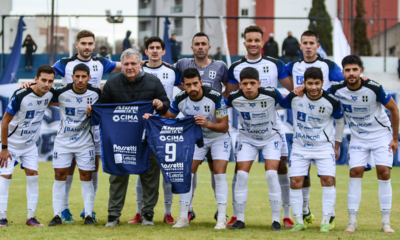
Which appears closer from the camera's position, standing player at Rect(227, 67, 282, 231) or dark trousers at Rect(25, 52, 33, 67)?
standing player at Rect(227, 67, 282, 231)

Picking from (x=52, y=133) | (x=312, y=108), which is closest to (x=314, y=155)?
(x=312, y=108)

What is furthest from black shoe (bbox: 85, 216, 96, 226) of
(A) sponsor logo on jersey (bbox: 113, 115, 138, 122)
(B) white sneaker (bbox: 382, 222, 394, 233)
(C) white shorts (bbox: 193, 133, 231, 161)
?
(B) white sneaker (bbox: 382, 222, 394, 233)

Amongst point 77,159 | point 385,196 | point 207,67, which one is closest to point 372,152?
point 385,196

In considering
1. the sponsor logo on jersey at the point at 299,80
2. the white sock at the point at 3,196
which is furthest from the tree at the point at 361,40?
the white sock at the point at 3,196

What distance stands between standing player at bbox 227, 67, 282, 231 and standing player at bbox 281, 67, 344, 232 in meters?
0.24

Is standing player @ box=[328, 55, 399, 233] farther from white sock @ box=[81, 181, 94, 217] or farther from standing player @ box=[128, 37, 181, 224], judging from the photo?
white sock @ box=[81, 181, 94, 217]

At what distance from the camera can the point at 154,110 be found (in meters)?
6.67

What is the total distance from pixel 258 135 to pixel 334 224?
1681 mm

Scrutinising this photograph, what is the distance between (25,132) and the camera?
666 cm

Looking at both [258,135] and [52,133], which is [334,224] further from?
[52,133]

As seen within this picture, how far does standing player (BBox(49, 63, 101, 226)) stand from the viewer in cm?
671

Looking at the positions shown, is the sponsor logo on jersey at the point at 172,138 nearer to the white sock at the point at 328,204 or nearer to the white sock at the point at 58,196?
the white sock at the point at 58,196

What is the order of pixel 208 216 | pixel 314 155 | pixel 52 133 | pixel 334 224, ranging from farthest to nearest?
pixel 52 133 < pixel 208 216 < pixel 334 224 < pixel 314 155

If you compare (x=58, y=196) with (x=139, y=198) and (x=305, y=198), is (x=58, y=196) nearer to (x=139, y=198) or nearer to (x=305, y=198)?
(x=139, y=198)
